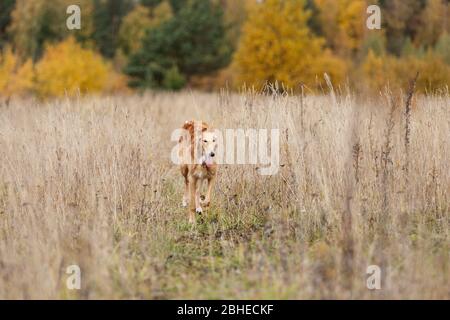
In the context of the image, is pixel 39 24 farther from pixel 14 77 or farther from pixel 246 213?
pixel 246 213

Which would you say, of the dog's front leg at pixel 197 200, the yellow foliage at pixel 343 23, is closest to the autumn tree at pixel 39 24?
the yellow foliage at pixel 343 23

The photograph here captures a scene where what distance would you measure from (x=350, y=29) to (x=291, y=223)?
25.3 meters

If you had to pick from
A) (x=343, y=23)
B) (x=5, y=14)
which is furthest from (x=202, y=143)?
(x=5, y=14)

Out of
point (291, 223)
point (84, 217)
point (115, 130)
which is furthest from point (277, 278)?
point (115, 130)

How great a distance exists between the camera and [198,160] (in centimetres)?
577

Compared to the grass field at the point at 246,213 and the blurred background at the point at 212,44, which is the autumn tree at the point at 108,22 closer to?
the blurred background at the point at 212,44

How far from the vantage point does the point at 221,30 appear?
3038cm

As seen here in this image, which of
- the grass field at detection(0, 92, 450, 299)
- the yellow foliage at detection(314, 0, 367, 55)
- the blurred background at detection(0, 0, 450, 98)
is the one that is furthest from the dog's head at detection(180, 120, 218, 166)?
the yellow foliage at detection(314, 0, 367, 55)

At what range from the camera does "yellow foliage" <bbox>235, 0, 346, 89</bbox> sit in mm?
23125

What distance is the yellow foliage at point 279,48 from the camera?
2312 centimetres

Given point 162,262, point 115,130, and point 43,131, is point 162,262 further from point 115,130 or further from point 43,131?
point 43,131

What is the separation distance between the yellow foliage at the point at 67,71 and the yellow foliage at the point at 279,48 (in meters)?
6.34

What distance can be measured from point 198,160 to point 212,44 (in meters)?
24.7

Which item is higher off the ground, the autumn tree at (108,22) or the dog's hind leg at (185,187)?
the autumn tree at (108,22)
